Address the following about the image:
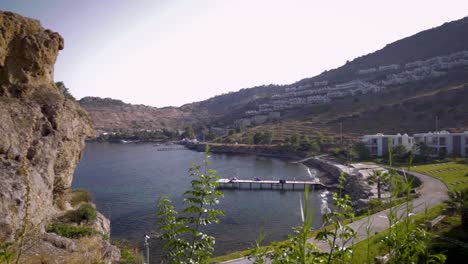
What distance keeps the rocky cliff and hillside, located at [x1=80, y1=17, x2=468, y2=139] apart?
57539 mm

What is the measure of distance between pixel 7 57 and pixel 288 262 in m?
19.3

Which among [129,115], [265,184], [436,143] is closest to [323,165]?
[265,184]

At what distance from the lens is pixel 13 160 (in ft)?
43.7

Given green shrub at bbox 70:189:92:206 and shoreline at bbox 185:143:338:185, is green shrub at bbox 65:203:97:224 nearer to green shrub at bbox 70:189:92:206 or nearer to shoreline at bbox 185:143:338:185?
green shrub at bbox 70:189:92:206

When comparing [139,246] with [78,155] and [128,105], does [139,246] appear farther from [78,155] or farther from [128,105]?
[128,105]

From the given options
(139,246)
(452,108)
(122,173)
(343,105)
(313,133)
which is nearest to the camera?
(139,246)

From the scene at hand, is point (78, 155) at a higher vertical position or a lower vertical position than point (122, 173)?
higher

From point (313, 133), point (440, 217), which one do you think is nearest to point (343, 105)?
point (313, 133)

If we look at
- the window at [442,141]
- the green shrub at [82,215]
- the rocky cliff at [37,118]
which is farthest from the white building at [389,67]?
the green shrub at [82,215]

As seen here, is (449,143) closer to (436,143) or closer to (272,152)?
(436,143)

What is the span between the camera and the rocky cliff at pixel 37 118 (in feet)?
47.3

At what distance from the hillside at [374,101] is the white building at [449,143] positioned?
13.6 metres

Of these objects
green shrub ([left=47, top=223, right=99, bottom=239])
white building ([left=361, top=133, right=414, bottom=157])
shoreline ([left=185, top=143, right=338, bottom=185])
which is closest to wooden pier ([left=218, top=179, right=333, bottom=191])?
shoreline ([left=185, top=143, right=338, bottom=185])

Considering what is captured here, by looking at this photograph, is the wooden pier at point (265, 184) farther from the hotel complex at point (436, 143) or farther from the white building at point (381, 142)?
the white building at point (381, 142)
